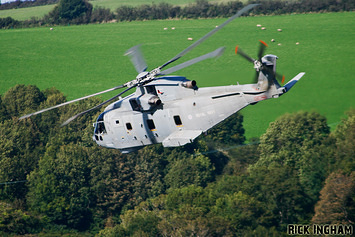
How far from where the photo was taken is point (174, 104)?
40656mm

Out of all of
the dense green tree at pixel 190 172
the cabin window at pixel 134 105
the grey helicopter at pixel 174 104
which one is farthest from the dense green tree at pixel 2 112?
the cabin window at pixel 134 105

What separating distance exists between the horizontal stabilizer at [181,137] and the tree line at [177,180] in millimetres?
35405

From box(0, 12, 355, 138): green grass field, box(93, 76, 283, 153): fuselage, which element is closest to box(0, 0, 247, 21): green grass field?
box(0, 12, 355, 138): green grass field

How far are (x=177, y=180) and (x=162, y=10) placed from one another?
54.1 meters

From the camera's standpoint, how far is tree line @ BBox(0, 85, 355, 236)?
79812 millimetres

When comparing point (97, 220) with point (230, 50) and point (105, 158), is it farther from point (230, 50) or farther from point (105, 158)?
point (230, 50)

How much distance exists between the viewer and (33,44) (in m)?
138

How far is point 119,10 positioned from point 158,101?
108m

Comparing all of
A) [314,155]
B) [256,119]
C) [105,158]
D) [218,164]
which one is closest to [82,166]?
[105,158]

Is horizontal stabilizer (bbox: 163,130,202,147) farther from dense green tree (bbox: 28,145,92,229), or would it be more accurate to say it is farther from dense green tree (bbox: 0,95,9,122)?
dense green tree (bbox: 0,95,9,122)

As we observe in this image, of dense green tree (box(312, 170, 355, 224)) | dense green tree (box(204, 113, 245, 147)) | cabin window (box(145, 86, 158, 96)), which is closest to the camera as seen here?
cabin window (box(145, 86, 158, 96))

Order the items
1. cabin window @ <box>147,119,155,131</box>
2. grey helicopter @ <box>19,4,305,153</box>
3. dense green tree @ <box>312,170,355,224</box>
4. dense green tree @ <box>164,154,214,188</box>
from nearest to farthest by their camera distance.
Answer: grey helicopter @ <box>19,4,305,153</box>
cabin window @ <box>147,119,155,131</box>
dense green tree @ <box>312,170,355,224</box>
dense green tree @ <box>164,154,214,188</box>

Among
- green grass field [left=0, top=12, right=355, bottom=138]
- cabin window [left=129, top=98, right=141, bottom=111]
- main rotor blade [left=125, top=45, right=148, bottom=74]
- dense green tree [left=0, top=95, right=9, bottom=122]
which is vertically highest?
main rotor blade [left=125, top=45, right=148, bottom=74]

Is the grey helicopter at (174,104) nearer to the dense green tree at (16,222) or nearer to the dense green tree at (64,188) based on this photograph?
the dense green tree at (16,222)
